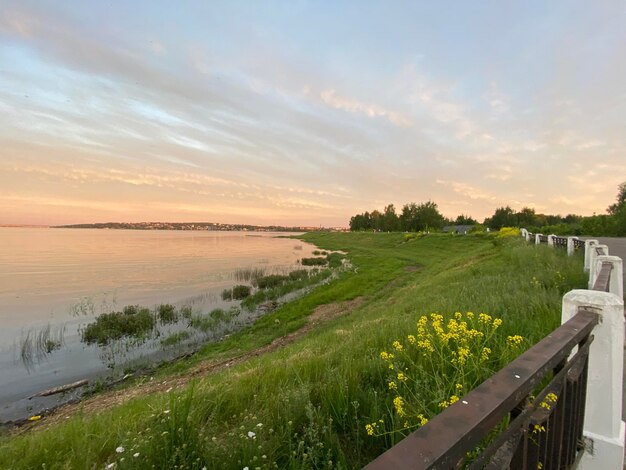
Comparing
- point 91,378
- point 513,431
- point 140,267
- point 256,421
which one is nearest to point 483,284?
point 256,421

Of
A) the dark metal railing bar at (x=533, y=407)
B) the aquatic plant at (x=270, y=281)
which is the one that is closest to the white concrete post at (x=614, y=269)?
the dark metal railing bar at (x=533, y=407)

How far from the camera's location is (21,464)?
115 inches

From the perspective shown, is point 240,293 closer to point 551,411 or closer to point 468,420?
point 551,411

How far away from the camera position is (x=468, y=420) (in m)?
1.09

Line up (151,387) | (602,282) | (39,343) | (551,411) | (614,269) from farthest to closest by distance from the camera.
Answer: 1. (39,343)
2. (151,387)
3. (614,269)
4. (602,282)
5. (551,411)

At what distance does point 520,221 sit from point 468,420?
94.4 metres

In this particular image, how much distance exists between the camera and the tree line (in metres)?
43.6

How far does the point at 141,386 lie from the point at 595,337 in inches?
374

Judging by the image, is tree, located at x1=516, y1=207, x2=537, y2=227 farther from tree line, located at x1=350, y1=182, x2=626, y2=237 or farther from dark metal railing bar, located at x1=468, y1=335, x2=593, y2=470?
dark metal railing bar, located at x1=468, y1=335, x2=593, y2=470

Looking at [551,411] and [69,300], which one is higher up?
[551,411]

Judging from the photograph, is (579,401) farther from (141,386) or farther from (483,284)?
(141,386)

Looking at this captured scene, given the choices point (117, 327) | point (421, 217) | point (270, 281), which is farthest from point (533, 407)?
point (421, 217)

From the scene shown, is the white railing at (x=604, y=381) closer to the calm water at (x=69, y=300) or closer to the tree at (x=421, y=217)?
the calm water at (x=69, y=300)

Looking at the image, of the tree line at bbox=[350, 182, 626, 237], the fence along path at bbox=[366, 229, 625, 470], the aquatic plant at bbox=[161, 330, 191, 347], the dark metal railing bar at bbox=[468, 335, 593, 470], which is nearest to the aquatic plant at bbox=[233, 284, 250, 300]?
the aquatic plant at bbox=[161, 330, 191, 347]
